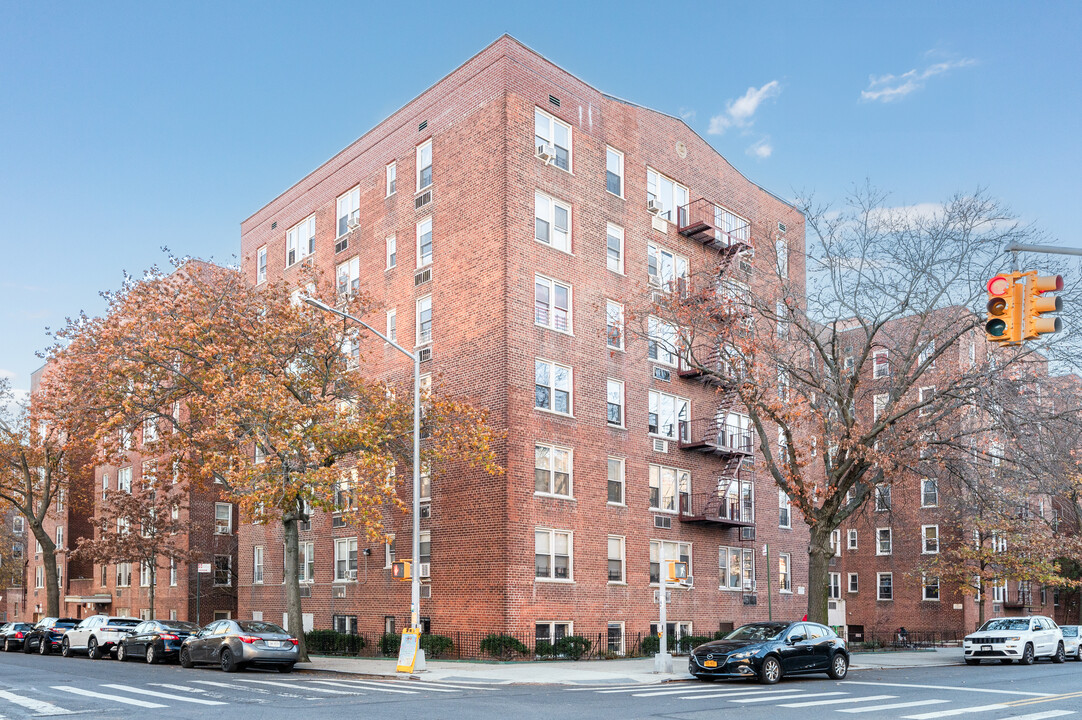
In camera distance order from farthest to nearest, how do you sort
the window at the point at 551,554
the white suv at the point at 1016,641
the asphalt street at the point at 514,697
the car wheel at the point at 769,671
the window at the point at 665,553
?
the window at the point at 665,553
the white suv at the point at 1016,641
the window at the point at 551,554
the car wheel at the point at 769,671
the asphalt street at the point at 514,697

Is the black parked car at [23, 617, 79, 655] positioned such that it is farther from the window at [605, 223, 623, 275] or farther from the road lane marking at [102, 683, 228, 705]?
the window at [605, 223, 623, 275]

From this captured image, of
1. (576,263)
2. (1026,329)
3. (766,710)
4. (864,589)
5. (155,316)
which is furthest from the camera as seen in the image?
(864,589)

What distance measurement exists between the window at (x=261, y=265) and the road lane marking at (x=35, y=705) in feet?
98.3

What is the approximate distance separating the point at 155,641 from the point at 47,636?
992cm

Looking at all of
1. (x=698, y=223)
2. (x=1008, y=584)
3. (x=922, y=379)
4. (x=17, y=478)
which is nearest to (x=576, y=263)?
(x=698, y=223)

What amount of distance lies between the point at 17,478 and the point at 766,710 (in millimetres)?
42205

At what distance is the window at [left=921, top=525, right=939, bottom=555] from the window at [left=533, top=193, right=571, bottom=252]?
101ft

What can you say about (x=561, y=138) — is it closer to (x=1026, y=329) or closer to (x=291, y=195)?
(x=291, y=195)

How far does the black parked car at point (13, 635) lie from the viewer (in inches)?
1635

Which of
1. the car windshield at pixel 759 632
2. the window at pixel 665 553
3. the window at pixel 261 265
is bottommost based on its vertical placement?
the car windshield at pixel 759 632

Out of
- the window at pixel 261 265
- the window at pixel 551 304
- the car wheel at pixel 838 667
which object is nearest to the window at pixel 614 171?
the window at pixel 551 304

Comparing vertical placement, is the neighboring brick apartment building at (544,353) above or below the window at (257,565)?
above

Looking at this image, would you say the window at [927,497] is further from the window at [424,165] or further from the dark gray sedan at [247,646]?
the dark gray sedan at [247,646]

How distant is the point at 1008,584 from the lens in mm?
57156
